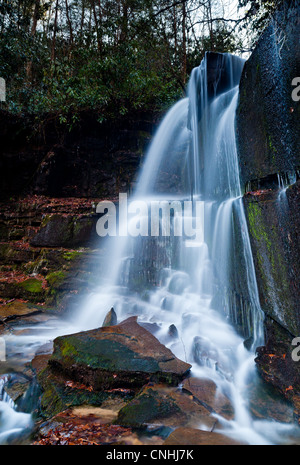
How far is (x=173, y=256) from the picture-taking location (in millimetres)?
6539

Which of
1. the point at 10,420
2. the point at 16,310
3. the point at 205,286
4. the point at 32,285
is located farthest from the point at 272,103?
the point at 32,285

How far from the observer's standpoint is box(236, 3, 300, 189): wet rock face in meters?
2.99

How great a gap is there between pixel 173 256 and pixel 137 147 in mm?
7936

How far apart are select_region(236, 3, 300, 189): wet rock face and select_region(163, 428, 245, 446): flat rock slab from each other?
3139 mm

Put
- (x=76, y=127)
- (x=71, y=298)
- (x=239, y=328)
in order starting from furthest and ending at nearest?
(x=76, y=127)
(x=71, y=298)
(x=239, y=328)

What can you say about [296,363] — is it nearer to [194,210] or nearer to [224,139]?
[194,210]

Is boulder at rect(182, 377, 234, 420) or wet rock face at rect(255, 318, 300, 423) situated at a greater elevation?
wet rock face at rect(255, 318, 300, 423)

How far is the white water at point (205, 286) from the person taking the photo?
342cm

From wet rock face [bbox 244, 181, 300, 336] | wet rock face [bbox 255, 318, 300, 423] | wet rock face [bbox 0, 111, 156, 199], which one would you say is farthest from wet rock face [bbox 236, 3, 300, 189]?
wet rock face [bbox 0, 111, 156, 199]

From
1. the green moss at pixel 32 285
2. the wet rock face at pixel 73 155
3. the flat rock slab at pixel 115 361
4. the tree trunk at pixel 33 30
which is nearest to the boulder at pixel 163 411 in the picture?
the flat rock slab at pixel 115 361

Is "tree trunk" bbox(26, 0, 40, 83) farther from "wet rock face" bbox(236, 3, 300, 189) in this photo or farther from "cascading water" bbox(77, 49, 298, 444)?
"wet rock face" bbox(236, 3, 300, 189)

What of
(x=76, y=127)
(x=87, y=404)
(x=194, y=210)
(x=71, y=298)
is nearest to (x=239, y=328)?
(x=87, y=404)

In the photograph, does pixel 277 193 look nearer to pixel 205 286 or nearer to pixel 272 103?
pixel 272 103
